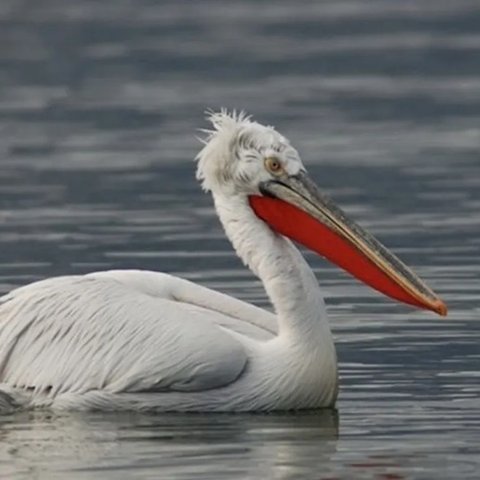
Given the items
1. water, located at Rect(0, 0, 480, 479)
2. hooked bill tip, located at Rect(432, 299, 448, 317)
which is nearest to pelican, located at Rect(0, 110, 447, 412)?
hooked bill tip, located at Rect(432, 299, 448, 317)

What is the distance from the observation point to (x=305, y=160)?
19.8 m

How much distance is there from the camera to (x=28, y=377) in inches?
477

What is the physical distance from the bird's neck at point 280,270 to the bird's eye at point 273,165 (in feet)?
0.59

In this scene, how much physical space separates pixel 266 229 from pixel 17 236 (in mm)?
4448

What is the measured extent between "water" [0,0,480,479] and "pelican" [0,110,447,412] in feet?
0.39

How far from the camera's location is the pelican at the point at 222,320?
1196 centimetres

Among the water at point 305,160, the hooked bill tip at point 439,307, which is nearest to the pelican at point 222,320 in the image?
the hooked bill tip at point 439,307

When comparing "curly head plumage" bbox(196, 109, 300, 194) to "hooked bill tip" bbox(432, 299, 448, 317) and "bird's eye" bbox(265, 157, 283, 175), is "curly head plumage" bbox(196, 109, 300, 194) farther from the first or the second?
"hooked bill tip" bbox(432, 299, 448, 317)

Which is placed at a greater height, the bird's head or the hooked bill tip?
the bird's head

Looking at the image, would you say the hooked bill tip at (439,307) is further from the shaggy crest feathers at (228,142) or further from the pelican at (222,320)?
the shaggy crest feathers at (228,142)

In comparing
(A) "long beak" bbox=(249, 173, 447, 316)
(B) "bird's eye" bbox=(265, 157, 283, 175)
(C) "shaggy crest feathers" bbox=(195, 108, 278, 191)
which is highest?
(C) "shaggy crest feathers" bbox=(195, 108, 278, 191)

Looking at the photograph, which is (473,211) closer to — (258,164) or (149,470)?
(258,164)

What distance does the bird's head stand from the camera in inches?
480

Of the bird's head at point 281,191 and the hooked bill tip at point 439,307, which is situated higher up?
the bird's head at point 281,191
